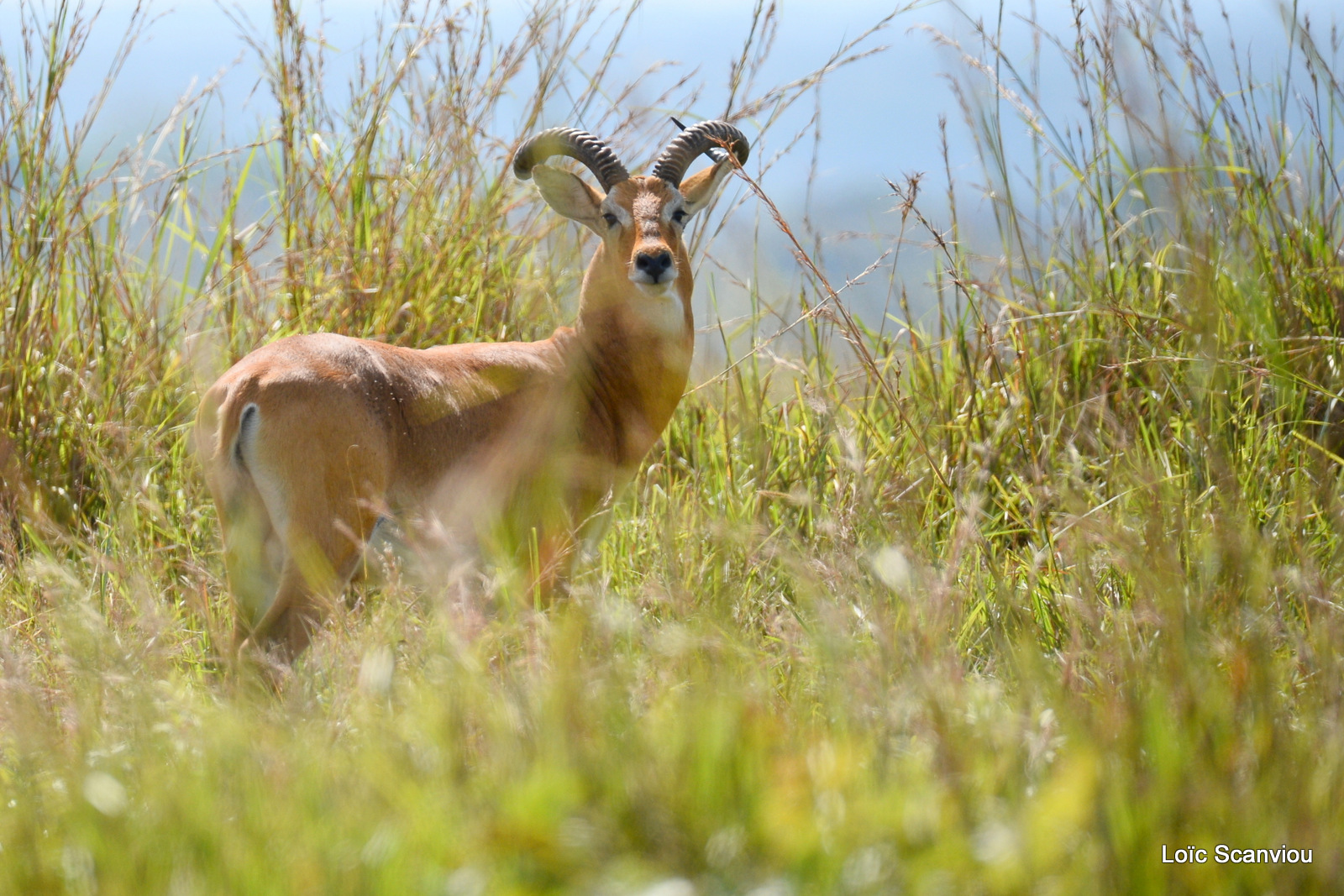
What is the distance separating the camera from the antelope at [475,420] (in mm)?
3455

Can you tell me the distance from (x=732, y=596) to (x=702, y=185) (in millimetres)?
2480

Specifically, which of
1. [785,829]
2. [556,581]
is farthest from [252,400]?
[785,829]

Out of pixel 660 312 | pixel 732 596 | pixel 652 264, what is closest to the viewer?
pixel 732 596

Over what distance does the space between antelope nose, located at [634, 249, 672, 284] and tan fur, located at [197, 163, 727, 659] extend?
4cm

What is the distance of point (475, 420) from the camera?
418 centimetres

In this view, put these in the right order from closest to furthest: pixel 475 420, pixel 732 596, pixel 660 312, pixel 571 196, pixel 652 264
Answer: pixel 732 596 → pixel 475 420 → pixel 652 264 → pixel 660 312 → pixel 571 196

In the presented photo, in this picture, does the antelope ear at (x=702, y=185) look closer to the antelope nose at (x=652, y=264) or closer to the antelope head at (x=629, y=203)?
the antelope head at (x=629, y=203)

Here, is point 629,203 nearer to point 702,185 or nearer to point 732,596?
point 702,185

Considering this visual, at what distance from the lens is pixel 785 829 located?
5.16 ft

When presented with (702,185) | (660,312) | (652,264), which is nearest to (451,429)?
(652,264)

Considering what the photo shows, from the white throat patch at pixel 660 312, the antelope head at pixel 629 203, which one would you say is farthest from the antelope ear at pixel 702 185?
the white throat patch at pixel 660 312

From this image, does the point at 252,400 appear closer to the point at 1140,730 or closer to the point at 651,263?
the point at 651,263

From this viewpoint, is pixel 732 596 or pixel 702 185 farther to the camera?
pixel 702 185

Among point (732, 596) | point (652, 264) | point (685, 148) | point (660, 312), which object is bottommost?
point (732, 596)
